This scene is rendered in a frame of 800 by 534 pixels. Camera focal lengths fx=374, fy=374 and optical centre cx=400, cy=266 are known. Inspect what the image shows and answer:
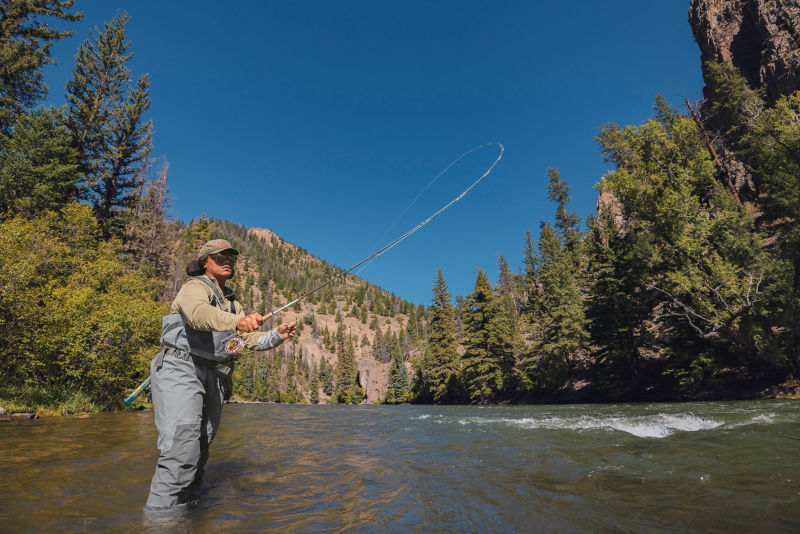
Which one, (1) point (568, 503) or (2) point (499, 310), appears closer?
(1) point (568, 503)

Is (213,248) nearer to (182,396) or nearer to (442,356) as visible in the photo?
(182,396)

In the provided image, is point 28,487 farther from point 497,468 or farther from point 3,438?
point 497,468

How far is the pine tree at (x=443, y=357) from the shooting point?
45.3 metres

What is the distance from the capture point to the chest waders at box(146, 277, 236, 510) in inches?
135

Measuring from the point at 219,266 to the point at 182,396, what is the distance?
1.42 meters

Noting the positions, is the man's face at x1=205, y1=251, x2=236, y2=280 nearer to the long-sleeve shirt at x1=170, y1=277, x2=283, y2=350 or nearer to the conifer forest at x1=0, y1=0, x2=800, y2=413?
the long-sleeve shirt at x1=170, y1=277, x2=283, y2=350

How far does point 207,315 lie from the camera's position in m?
3.38

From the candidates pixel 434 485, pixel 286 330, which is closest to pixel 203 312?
pixel 286 330

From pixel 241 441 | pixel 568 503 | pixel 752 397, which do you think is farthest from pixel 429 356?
pixel 568 503

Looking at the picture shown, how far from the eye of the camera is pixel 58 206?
23469 mm

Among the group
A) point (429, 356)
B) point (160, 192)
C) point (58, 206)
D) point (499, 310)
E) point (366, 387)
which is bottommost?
point (366, 387)

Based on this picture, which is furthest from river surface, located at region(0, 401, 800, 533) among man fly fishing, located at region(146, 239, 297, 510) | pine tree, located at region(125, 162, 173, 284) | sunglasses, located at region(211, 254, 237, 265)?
pine tree, located at region(125, 162, 173, 284)

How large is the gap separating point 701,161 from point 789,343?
407 inches

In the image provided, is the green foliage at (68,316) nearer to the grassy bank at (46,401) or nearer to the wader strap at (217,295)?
the grassy bank at (46,401)
